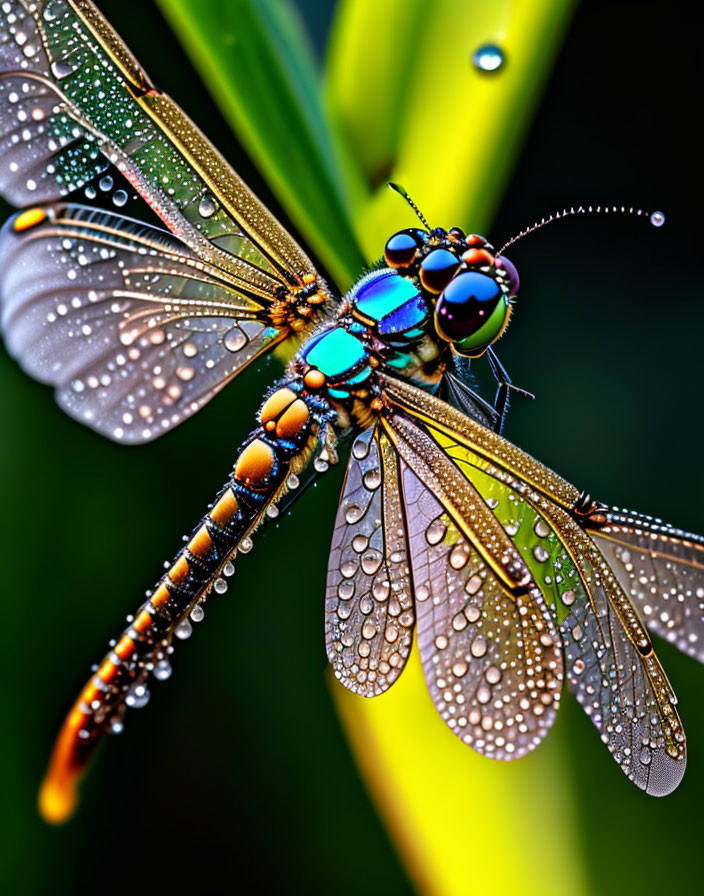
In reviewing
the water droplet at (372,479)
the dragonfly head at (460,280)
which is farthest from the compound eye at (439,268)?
the water droplet at (372,479)

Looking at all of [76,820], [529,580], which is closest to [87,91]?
[529,580]

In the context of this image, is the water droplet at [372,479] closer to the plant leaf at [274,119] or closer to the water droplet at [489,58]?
the plant leaf at [274,119]

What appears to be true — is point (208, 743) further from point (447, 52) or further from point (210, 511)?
point (447, 52)

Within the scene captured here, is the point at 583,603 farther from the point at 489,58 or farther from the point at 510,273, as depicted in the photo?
the point at 489,58

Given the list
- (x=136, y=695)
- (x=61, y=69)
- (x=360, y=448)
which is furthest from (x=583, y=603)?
(x=61, y=69)

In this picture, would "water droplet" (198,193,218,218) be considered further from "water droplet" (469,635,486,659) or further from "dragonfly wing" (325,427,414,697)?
"water droplet" (469,635,486,659)

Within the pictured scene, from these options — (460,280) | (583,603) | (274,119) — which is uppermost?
(274,119)

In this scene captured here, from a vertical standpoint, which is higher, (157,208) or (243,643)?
(157,208)
